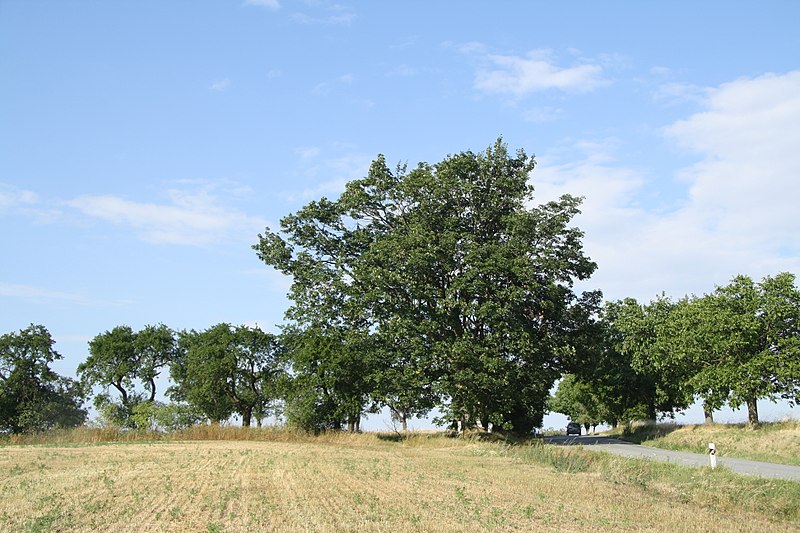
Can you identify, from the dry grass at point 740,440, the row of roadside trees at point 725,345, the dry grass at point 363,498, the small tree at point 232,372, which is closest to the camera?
the dry grass at point 363,498

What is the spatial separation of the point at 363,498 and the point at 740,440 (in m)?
31.1

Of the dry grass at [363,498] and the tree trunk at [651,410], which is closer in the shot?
the dry grass at [363,498]

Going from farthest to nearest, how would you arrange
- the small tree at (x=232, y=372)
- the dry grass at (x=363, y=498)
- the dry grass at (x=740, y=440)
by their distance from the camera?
the small tree at (x=232, y=372)
the dry grass at (x=740, y=440)
the dry grass at (x=363, y=498)

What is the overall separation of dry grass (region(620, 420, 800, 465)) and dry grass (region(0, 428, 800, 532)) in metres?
12.7

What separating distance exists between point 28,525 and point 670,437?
41.0 m

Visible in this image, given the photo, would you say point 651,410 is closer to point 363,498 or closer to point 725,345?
point 725,345

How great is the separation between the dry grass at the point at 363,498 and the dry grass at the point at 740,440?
41.8 feet

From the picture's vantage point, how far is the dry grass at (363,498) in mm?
11672

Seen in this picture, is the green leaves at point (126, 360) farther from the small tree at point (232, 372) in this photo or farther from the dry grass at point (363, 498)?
the dry grass at point (363, 498)

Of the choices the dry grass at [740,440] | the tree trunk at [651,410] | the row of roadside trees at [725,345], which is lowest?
the dry grass at [740,440]

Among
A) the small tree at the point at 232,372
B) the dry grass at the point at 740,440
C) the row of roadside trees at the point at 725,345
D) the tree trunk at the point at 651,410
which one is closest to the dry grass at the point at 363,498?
the dry grass at the point at 740,440

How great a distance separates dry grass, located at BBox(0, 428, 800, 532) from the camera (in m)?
11.7

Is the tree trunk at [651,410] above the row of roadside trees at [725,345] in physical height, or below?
below

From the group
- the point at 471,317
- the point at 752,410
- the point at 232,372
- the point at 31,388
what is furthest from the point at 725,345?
the point at 31,388
